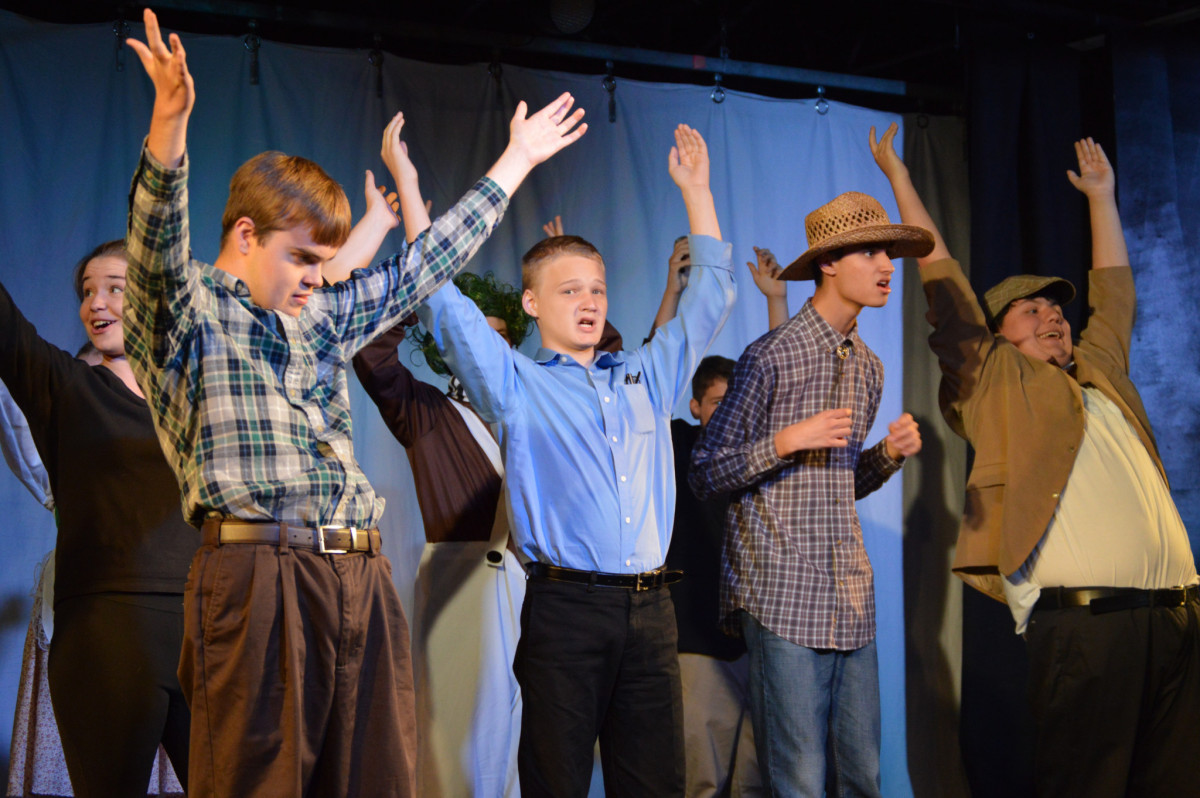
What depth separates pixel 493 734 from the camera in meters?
3.01

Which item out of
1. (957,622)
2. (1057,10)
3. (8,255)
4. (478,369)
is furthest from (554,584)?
(1057,10)

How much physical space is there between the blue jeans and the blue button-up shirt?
448mm

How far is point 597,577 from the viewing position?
2.18 metres

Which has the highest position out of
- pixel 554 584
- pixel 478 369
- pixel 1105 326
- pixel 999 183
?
pixel 999 183

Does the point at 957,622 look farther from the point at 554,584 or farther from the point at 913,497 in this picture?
the point at 554,584

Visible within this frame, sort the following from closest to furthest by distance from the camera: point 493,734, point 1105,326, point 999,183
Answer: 1. point 493,734
2. point 1105,326
3. point 999,183

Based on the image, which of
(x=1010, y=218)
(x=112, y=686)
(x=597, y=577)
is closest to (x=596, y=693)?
(x=597, y=577)

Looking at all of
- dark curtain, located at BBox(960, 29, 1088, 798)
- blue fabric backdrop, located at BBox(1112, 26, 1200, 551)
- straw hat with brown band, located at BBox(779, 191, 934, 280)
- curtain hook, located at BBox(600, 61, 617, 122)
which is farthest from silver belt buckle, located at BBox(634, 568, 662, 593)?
blue fabric backdrop, located at BBox(1112, 26, 1200, 551)

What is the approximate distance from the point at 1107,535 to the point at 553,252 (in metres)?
1.72

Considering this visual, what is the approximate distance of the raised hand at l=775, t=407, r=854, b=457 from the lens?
2.37 metres

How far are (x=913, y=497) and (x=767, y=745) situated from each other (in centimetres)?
181

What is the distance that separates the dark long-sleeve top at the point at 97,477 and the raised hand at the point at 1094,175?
119 inches

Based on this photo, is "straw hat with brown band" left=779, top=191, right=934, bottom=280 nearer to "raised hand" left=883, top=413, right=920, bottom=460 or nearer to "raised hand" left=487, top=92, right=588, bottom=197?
"raised hand" left=883, top=413, right=920, bottom=460

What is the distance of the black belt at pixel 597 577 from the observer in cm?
218
